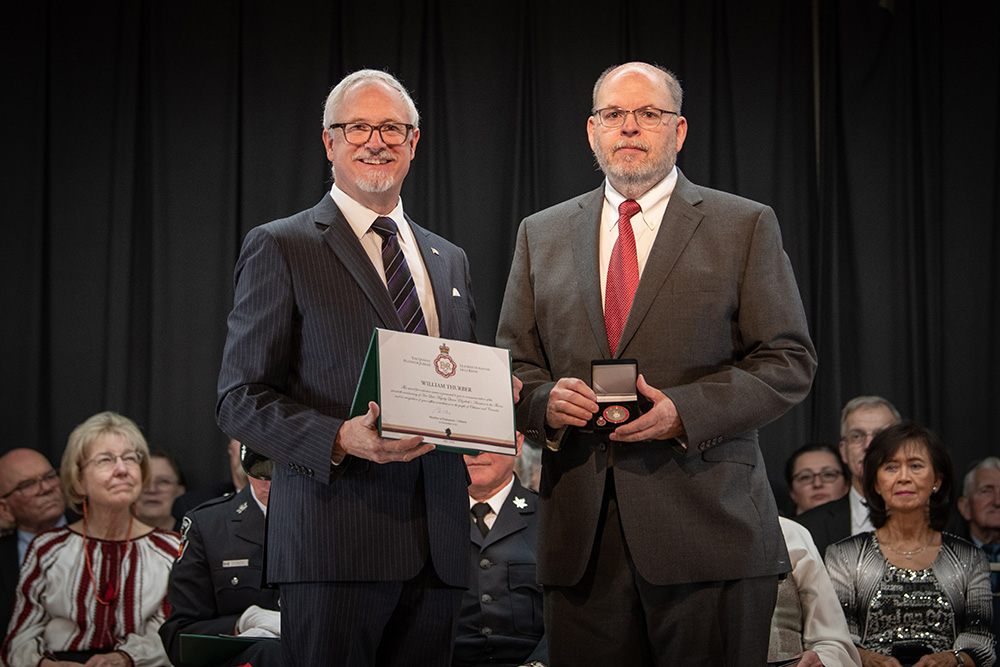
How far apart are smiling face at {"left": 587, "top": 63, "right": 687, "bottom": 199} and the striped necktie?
485 mm

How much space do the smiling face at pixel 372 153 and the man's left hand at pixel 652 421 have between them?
0.67 m

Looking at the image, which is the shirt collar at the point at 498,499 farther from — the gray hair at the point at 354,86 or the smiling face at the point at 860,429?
the smiling face at the point at 860,429

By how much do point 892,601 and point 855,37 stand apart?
3.07m

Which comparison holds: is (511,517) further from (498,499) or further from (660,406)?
(660,406)

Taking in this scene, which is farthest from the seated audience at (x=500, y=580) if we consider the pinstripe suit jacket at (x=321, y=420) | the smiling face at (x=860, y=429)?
the smiling face at (x=860, y=429)

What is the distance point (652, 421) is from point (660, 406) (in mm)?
32

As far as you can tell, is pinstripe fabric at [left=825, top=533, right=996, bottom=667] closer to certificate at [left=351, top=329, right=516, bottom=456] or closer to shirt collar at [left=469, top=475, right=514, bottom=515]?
shirt collar at [left=469, top=475, right=514, bottom=515]

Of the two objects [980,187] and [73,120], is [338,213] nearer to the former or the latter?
[73,120]

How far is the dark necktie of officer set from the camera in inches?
140

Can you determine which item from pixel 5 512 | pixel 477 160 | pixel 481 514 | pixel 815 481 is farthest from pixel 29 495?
pixel 815 481

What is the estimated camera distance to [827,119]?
558cm

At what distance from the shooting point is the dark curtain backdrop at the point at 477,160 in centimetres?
537

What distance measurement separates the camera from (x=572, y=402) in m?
2.09


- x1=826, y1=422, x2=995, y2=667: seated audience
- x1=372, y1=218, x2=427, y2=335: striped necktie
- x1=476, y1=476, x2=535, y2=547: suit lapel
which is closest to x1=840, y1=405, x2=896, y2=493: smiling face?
x1=826, y1=422, x2=995, y2=667: seated audience
